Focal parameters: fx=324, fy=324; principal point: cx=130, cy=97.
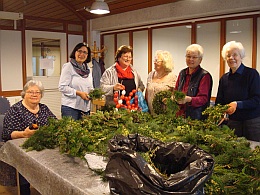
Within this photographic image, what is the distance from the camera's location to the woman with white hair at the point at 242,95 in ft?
8.99

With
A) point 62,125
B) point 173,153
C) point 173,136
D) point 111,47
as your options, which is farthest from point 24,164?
point 111,47

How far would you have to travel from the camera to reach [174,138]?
6.84ft

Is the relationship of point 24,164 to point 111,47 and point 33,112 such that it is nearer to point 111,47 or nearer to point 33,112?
point 33,112

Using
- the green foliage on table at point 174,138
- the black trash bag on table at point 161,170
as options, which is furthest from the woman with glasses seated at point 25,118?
the black trash bag on table at point 161,170

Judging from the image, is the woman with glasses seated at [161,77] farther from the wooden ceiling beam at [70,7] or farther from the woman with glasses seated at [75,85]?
the wooden ceiling beam at [70,7]

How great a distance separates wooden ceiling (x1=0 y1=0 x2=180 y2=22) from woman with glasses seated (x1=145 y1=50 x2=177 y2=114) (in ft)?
7.05

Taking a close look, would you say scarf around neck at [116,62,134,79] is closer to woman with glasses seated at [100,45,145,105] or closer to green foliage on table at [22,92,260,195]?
woman with glasses seated at [100,45,145,105]

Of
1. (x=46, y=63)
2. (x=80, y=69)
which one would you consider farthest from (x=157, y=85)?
(x=46, y=63)

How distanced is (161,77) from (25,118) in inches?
59.4

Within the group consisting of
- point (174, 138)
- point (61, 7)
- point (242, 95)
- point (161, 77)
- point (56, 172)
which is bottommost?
point (56, 172)

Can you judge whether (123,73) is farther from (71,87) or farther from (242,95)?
(242,95)

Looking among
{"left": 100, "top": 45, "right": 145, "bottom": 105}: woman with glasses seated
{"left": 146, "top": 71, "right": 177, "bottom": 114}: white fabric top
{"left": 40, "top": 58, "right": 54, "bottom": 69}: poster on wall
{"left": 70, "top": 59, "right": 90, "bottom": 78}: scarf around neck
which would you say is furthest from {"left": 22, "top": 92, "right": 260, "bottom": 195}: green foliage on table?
{"left": 40, "top": 58, "right": 54, "bottom": 69}: poster on wall

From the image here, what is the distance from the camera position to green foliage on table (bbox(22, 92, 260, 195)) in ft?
4.91

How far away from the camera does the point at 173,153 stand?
5.08 ft
